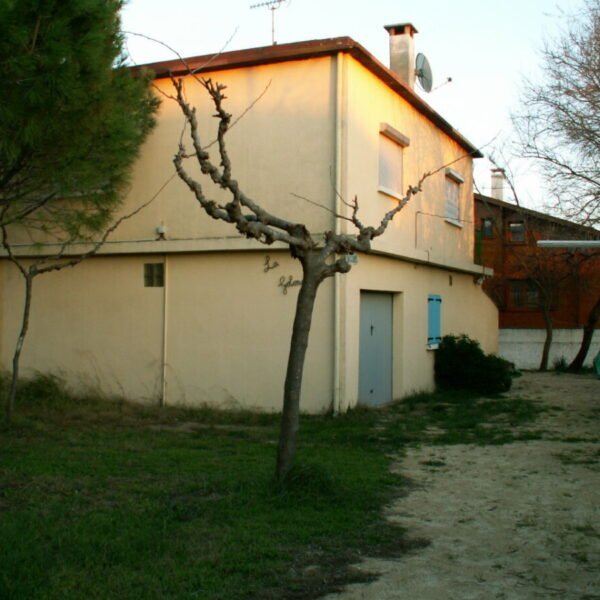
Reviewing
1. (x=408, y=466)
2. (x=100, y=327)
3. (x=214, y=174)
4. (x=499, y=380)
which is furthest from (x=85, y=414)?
(x=499, y=380)

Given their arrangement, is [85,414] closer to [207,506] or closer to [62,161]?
[62,161]

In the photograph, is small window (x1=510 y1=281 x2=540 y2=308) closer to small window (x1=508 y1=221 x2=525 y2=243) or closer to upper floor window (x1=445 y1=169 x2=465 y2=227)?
small window (x1=508 y1=221 x2=525 y2=243)

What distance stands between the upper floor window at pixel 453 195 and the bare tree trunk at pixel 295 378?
11.7 metres

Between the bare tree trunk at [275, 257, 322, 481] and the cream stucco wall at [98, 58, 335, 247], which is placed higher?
the cream stucco wall at [98, 58, 335, 247]

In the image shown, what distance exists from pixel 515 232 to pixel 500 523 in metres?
28.7

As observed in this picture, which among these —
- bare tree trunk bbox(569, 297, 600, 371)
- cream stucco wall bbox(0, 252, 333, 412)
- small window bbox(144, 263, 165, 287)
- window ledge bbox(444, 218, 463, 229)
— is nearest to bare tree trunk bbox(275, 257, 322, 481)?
cream stucco wall bbox(0, 252, 333, 412)

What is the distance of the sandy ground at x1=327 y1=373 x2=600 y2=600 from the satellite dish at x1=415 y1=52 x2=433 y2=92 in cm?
890

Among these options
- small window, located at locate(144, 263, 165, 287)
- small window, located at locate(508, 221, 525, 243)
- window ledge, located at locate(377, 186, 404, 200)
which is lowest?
small window, located at locate(144, 263, 165, 287)

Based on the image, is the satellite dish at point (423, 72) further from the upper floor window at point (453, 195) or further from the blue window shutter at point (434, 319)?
the blue window shutter at point (434, 319)

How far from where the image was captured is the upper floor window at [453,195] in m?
19.1

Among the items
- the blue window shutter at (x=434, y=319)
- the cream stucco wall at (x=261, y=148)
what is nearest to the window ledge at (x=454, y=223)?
the blue window shutter at (x=434, y=319)

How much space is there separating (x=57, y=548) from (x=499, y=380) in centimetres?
1272

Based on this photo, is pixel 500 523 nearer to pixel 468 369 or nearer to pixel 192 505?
pixel 192 505

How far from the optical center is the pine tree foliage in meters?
8.77
